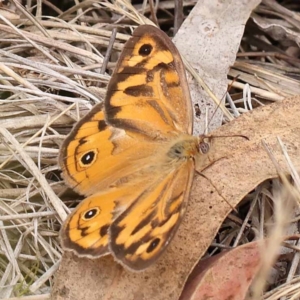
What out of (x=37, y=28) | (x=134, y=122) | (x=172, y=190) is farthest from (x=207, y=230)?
(x=37, y=28)

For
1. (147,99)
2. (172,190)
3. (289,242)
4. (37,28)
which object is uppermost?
(37,28)

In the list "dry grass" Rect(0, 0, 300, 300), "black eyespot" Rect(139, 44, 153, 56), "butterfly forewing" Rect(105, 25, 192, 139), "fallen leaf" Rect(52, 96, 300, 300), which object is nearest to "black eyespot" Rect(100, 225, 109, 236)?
"fallen leaf" Rect(52, 96, 300, 300)

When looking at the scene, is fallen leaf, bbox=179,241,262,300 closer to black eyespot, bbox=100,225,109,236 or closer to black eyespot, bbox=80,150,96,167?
black eyespot, bbox=100,225,109,236

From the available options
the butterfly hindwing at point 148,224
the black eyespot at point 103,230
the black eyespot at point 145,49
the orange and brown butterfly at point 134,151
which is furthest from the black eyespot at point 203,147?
the black eyespot at point 103,230

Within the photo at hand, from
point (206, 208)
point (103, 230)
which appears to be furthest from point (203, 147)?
point (103, 230)

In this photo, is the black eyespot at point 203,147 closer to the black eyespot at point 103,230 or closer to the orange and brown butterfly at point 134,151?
the orange and brown butterfly at point 134,151

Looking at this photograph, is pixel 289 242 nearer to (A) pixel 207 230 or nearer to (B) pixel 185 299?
(A) pixel 207 230
